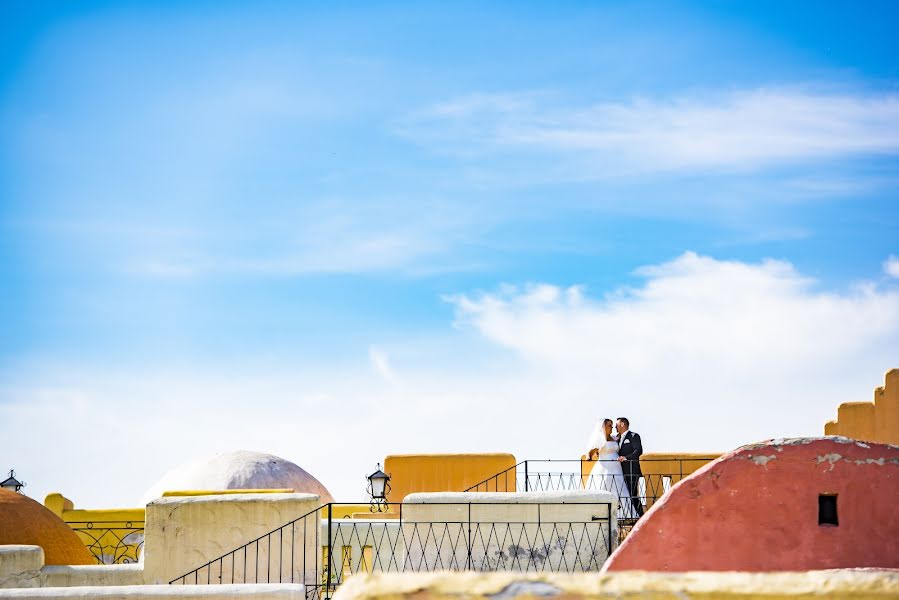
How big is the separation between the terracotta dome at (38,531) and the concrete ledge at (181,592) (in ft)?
9.82

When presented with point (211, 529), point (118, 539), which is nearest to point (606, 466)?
point (211, 529)

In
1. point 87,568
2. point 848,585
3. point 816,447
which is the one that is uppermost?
point 816,447

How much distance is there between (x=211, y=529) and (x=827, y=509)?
7509 mm

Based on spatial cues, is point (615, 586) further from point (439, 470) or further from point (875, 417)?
point (875, 417)

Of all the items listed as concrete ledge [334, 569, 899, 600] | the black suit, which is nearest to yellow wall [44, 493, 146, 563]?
the black suit

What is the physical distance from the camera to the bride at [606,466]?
11789 mm

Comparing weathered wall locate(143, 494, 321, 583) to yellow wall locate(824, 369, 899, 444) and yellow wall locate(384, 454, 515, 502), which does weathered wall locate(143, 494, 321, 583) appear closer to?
yellow wall locate(384, 454, 515, 502)

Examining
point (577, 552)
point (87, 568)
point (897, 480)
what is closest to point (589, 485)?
point (577, 552)

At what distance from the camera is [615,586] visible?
2984mm

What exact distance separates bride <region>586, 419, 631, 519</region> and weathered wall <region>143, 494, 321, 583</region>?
3.19 metres

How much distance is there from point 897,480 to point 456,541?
5.54m

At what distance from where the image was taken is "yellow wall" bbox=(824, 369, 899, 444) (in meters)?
15.0

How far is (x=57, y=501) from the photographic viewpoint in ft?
61.1

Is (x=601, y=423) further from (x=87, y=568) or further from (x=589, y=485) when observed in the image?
(x=87, y=568)
